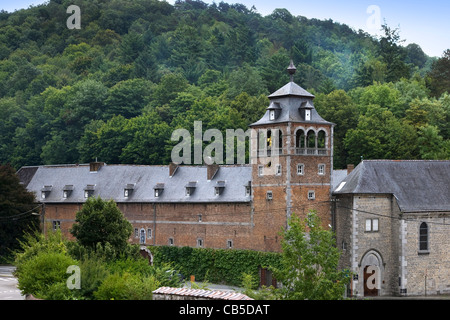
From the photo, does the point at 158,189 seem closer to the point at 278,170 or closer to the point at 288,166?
the point at 278,170

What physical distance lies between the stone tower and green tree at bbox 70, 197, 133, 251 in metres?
14.1

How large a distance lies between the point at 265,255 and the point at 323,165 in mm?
7672

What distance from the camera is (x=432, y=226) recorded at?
2370 inches

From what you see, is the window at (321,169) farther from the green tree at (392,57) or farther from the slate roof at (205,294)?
the green tree at (392,57)

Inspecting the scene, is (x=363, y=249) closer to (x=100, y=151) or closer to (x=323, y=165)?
(x=323, y=165)

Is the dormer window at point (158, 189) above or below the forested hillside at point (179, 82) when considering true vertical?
below

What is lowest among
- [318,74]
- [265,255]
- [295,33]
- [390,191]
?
[265,255]

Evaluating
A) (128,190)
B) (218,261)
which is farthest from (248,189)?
(128,190)

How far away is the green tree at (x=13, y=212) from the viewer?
75.8 metres

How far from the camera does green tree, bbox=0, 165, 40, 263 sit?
75.8m

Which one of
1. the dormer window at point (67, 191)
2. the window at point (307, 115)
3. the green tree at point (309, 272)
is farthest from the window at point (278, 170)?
the dormer window at point (67, 191)

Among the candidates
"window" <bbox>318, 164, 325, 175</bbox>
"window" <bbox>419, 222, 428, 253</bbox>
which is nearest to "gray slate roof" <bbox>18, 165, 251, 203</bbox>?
"window" <bbox>318, 164, 325, 175</bbox>

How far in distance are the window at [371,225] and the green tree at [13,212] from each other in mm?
30989
